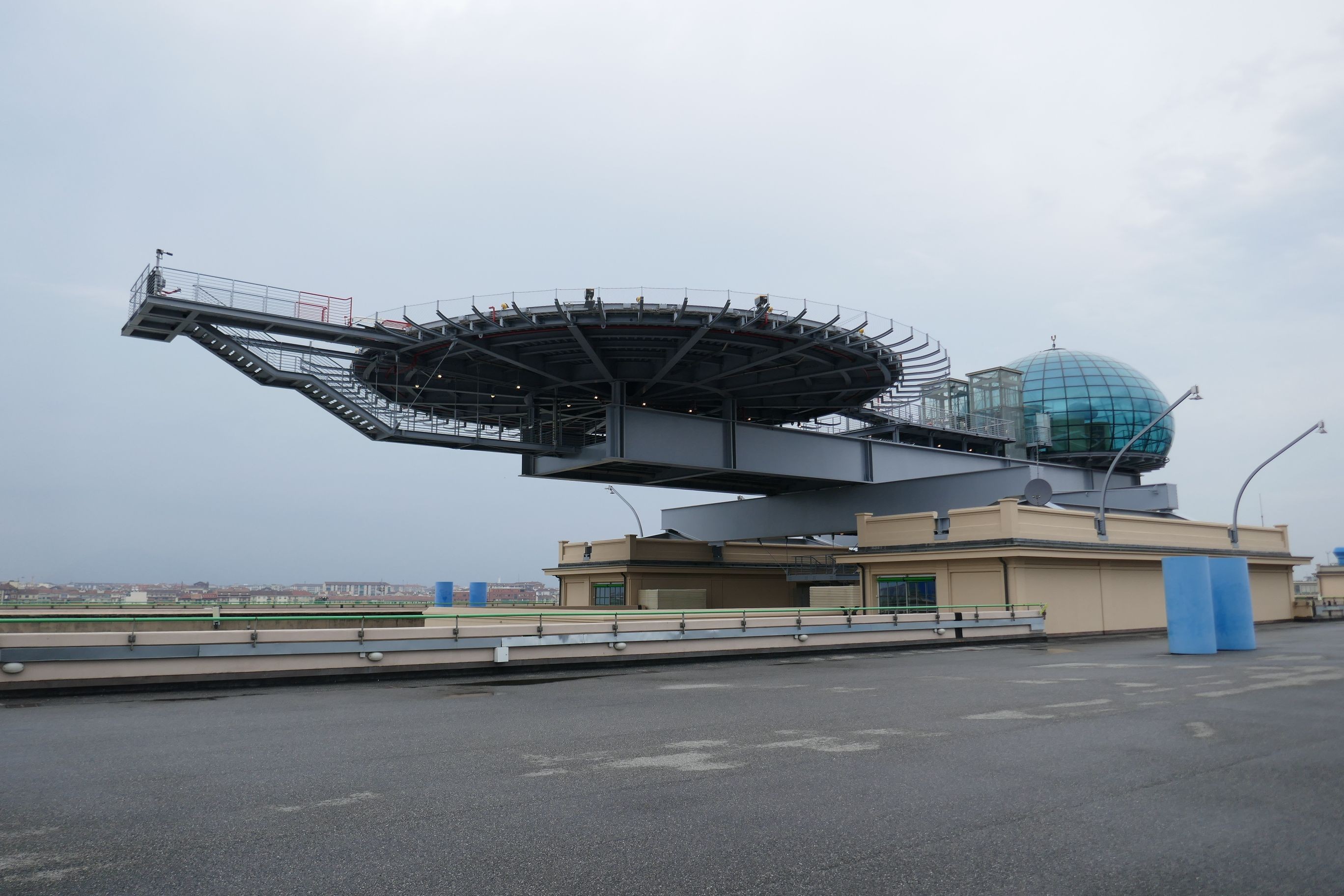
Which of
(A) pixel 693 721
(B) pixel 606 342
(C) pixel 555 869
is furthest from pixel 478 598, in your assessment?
(C) pixel 555 869

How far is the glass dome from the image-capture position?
178ft

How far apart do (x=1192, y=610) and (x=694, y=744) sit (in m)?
17.1

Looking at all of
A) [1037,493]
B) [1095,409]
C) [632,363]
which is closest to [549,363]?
[632,363]

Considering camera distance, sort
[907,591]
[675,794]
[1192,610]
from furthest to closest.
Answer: [907,591] → [1192,610] → [675,794]

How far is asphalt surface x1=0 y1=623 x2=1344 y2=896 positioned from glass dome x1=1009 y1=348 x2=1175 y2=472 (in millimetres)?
43759

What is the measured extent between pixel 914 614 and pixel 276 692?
18.3m

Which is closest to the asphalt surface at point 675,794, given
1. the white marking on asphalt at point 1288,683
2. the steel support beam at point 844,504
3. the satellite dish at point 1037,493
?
the white marking on asphalt at point 1288,683

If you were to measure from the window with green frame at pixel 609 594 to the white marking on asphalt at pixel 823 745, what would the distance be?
36845 millimetres

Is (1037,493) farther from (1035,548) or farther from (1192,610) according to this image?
(1192,610)

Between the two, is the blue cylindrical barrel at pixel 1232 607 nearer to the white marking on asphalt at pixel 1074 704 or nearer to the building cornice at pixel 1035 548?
the building cornice at pixel 1035 548

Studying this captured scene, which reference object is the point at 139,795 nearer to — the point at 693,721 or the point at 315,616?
the point at 693,721

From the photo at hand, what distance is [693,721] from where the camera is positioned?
11.1m

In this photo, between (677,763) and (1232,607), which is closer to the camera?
(677,763)

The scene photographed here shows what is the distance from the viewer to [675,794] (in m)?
7.16
